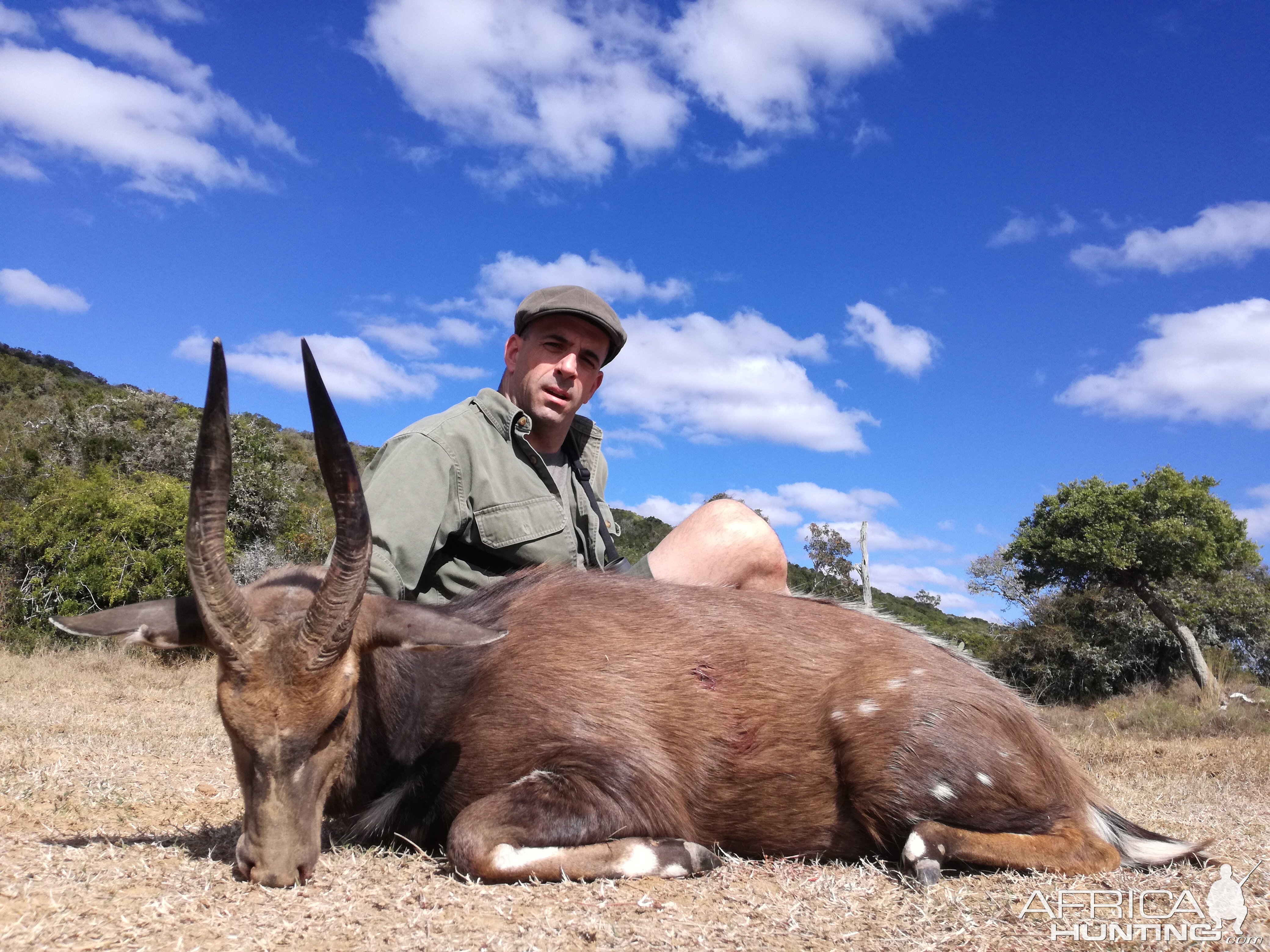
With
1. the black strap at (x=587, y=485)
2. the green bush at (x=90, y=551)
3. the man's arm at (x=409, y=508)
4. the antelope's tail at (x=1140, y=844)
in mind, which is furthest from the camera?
the green bush at (x=90, y=551)

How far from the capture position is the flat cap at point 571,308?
18.4 feet

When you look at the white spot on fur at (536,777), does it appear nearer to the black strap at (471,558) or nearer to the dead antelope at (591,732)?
the dead antelope at (591,732)

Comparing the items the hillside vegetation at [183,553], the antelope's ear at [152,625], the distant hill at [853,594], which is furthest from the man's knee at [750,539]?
the distant hill at [853,594]

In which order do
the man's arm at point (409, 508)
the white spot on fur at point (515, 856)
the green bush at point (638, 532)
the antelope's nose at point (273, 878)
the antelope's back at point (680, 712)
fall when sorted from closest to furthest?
the antelope's nose at point (273, 878) → the white spot on fur at point (515, 856) → the antelope's back at point (680, 712) → the man's arm at point (409, 508) → the green bush at point (638, 532)

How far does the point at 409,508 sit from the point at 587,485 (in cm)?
199

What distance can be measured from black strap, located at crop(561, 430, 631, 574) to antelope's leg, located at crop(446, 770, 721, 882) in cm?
271

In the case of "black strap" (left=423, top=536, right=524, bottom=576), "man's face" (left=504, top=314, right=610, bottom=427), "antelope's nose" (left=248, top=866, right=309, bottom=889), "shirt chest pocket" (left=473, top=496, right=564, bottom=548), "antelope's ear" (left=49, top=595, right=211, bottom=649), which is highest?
"man's face" (left=504, top=314, right=610, bottom=427)

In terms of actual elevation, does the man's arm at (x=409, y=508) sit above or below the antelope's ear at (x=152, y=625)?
above

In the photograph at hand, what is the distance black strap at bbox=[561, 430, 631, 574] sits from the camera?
625 centimetres

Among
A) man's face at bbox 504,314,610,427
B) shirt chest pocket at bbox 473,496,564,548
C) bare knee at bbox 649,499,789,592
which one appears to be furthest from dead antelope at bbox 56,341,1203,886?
man's face at bbox 504,314,610,427

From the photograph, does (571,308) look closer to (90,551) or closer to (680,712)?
(680,712)

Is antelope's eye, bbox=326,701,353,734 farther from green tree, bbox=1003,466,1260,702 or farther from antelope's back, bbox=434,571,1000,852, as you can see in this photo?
green tree, bbox=1003,466,1260,702

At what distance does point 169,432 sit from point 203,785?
19.2m

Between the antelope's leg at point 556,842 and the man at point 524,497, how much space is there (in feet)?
4.28
